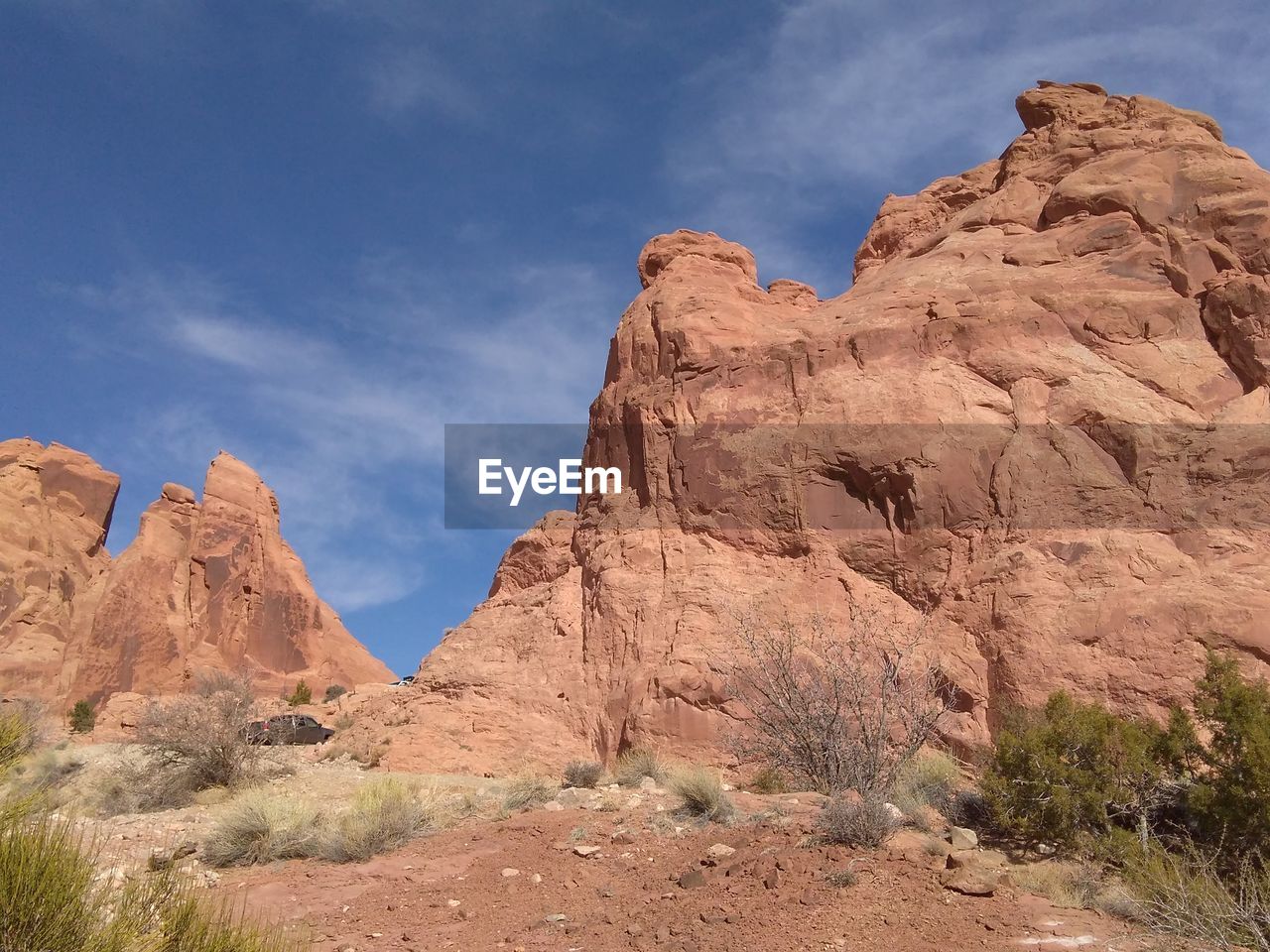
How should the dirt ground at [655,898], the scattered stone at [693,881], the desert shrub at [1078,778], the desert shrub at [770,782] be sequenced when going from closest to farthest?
1. the dirt ground at [655,898]
2. the scattered stone at [693,881]
3. the desert shrub at [1078,778]
4. the desert shrub at [770,782]

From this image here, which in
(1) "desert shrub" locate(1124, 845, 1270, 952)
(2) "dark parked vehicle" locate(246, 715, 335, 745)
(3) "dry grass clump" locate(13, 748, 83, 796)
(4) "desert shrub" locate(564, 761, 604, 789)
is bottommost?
(1) "desert shrub" locate(1124, 845, 1270, 952)

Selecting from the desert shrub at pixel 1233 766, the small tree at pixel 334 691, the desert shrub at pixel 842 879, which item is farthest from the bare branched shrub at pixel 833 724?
the small tree at pixel 334 691

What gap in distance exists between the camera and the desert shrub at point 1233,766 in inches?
346

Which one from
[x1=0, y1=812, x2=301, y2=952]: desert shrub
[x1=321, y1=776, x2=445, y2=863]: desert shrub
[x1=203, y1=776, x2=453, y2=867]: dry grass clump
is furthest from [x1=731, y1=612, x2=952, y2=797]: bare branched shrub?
[x1=0, y1=812, x2=301, y2=952]: desert shrub

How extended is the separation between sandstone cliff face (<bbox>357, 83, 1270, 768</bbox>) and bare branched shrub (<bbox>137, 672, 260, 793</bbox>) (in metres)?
3.10

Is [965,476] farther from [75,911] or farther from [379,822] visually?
[75,911]

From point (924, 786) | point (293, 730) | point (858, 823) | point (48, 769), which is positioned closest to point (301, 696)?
point (293, 730)

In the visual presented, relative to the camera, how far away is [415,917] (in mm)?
8914

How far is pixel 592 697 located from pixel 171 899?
1451 centimetres

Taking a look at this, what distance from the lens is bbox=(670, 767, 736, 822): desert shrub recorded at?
11.3 m

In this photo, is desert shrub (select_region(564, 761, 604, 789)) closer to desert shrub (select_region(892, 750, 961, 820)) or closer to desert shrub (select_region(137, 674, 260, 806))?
desert shrub (select_region(892, 750, 961, 820))

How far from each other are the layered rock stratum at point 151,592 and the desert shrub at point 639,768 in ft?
82.9

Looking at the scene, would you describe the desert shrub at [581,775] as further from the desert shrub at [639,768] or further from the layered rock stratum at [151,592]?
the layered rock stratum at [151,592]

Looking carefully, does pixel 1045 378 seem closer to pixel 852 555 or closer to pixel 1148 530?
pixel 1148 530
